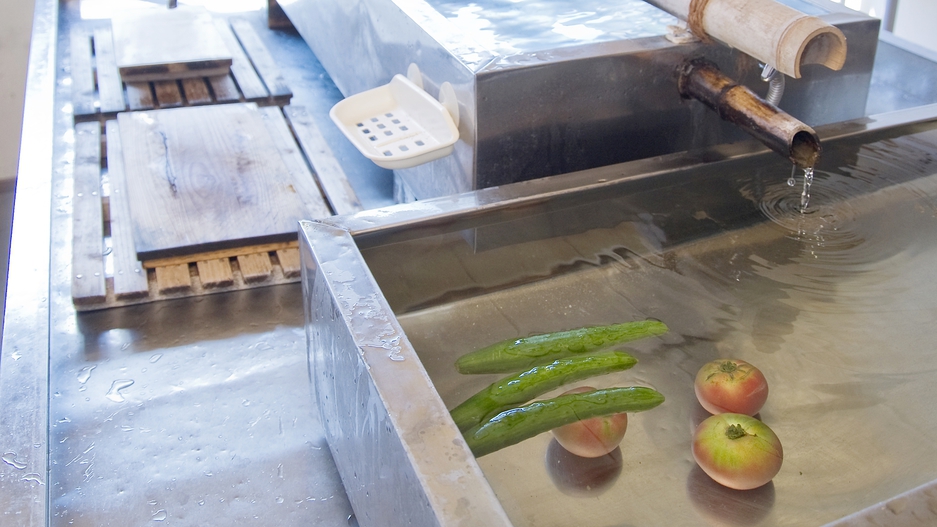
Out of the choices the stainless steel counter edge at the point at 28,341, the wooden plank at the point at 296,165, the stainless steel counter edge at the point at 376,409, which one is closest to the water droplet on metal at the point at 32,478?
the stainless steel counter edge at the point at 28,341

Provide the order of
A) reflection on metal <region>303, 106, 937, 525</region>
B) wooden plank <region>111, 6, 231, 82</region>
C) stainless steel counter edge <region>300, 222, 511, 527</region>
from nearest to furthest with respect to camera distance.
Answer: stainless steel counter edge <region>300, 222, 511, 527</region> → reflection on metal <region>303, 106, 937, 525</region> → wooden plank <region>111, 6, 231, 82</region>

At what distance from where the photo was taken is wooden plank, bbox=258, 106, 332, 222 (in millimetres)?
1424

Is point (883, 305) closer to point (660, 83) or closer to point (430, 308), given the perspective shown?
point (660, 83)

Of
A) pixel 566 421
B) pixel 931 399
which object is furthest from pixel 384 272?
pixel 931 399

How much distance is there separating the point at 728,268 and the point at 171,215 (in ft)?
2.87

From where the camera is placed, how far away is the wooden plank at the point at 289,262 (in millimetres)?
1301

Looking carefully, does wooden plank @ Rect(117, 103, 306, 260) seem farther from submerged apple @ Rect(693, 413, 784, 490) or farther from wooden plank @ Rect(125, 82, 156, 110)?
submerged apple @ Rect(693, 413, 784, 490)

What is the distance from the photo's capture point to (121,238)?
1.35m

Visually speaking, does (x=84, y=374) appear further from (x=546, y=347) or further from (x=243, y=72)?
(x=243, y=72)

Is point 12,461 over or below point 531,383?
below

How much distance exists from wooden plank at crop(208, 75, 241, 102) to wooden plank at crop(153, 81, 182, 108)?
0.08m

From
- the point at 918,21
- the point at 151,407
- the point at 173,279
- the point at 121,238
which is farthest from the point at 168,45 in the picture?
the point at 918,21

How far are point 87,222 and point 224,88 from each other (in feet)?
2.00

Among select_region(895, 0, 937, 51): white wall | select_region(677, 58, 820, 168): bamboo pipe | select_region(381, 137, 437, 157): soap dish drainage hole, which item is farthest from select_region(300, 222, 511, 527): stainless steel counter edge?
select_region(895, 0, 937, 51): white wall
